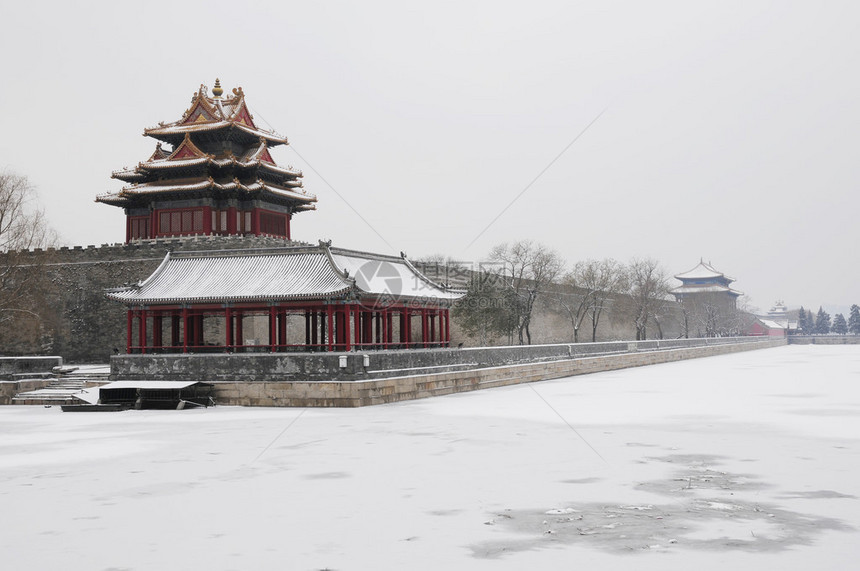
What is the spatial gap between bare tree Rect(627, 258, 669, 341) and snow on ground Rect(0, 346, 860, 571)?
4683cm

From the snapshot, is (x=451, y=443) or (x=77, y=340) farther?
(x=77, y=340)

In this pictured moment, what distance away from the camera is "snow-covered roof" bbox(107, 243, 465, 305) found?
24.4 m

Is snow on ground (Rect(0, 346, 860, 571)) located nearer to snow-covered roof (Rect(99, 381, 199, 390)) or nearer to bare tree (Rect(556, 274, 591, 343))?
snow-covered roof (Rect(99, 381, 199, 390))

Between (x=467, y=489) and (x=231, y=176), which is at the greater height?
(x=231, y=176)

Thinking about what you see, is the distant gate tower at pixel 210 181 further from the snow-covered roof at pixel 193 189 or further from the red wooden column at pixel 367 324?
the red wooden column at pixel 367 324

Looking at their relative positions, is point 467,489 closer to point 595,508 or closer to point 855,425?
point 595,508

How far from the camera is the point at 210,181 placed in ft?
139

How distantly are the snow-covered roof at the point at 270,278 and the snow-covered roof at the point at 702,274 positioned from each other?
8113 centimetres

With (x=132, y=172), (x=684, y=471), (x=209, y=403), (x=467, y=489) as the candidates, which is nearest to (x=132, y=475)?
(x=467, y=489)

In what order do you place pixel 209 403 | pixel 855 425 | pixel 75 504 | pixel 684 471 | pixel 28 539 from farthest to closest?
1. pixel 209 403
2. pixel 855 425
3. pixel 684 471
4. pixel 75 504
5. pixel 28 539

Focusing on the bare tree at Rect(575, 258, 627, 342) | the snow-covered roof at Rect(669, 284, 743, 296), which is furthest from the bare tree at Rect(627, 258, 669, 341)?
the snow-covered roof at Rect(669, 284, 743, 296)

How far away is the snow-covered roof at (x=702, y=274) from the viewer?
10175 cm

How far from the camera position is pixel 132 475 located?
12.0 metres

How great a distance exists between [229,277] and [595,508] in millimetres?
19105
